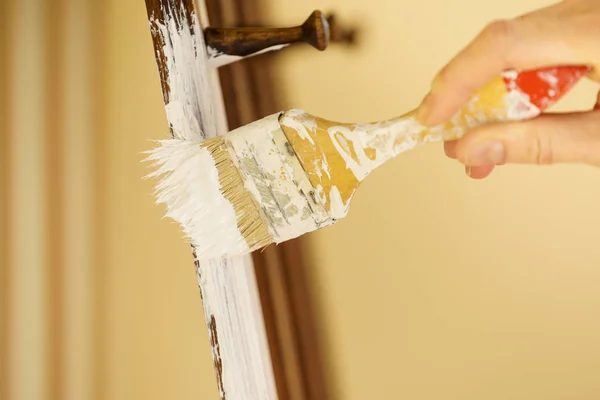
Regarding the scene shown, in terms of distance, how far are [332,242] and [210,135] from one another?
0.88 feet

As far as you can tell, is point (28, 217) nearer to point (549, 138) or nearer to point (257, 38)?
point (257, 38)

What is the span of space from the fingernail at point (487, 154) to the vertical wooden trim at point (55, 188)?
0.56 metres

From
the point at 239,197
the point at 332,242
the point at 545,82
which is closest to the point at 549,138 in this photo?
the point at 545,82

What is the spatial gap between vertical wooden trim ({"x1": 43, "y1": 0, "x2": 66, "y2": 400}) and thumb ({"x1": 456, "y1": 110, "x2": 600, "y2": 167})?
565 millimetres

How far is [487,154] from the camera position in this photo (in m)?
0.45

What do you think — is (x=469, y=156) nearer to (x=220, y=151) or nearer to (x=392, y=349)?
(x=220, y=151)

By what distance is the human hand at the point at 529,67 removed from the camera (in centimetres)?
40

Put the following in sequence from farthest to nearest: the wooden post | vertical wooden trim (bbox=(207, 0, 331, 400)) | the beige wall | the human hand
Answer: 1. vertical wooden trim (bbox=(207, 0, 331, 400))
2. the beige wall
3. the wooden post
4. the human hand

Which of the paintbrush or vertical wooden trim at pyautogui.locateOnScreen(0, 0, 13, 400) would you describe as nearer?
the paintbrush

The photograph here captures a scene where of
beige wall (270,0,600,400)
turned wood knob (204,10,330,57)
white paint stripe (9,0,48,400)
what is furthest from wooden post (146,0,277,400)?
white paint stripe (9,0,48,400)

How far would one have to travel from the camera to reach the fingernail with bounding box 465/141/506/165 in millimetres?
439

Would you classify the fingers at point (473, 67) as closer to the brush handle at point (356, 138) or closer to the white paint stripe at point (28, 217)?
the brush handle at point (356, 138)

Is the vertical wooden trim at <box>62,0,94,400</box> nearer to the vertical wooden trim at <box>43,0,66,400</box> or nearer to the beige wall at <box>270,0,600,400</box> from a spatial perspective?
the vertical wooden trim at <box>43,0,66,400</box>

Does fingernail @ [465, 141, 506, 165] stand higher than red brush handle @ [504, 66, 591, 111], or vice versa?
red brush handle @ [504, 66, 591, 111]
